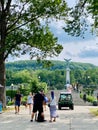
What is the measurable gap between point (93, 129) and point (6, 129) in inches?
147

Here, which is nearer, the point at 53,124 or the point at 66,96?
the point at 53,124

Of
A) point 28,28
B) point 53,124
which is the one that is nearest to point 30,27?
point 28,28

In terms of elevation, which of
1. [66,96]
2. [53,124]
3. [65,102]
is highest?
[66,96]

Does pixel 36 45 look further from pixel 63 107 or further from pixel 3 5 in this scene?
pixel 63 107

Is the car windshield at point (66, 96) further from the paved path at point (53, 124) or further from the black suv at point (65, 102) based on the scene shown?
the paved path at point (53, 124)

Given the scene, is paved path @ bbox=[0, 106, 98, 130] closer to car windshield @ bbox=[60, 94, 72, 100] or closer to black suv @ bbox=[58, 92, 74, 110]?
black suv @ bbox=[58, 92, 74, 110]

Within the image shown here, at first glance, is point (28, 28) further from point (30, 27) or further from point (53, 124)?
point (53, 124)

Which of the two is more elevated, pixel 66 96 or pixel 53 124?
pixel 66 96

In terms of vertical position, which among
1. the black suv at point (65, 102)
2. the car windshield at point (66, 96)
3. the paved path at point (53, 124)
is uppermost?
the car windshield at point (66, 96)


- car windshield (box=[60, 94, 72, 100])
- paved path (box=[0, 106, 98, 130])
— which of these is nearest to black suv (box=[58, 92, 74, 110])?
car windshield (box=[60, 94, 72, 100])

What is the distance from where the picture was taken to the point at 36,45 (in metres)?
44.8

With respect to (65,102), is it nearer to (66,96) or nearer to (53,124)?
(66,96)

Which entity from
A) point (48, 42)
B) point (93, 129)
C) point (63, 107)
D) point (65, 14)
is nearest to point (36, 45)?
point (48, 42)

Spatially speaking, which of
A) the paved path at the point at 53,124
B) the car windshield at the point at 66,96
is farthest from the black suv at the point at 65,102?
the paved path at the point at 53,124
